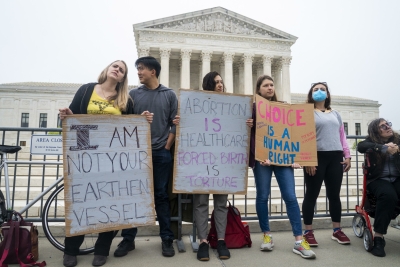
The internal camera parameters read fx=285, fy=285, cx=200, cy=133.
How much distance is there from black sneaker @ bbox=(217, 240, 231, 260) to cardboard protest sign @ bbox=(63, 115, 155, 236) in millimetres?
873

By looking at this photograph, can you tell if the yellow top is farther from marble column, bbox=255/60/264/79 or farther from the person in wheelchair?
marble column, bbox=255/60/264/79

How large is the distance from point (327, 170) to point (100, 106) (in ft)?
10.0

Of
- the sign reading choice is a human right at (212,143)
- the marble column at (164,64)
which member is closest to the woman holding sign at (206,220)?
the sign reading choice is a human right at (212,143)

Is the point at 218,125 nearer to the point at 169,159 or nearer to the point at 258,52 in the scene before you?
the point at 169,159

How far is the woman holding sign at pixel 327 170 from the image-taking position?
381cm

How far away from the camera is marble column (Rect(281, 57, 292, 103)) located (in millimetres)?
40250

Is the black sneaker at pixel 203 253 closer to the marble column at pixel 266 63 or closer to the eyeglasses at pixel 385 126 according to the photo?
the eyeglasses at pixel 385 126

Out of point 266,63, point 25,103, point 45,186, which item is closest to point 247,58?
point 266,63

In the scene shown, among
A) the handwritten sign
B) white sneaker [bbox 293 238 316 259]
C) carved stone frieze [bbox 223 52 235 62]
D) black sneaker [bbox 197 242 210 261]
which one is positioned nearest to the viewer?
black sneaker [bbox 197 242 210 261]

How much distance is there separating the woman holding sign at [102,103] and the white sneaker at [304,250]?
7.22 feet

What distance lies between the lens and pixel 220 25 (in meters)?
41.4

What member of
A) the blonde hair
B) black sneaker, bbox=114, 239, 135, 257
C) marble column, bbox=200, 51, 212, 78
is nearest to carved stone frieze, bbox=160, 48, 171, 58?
marble column, bbox=200, 51, 212, 78

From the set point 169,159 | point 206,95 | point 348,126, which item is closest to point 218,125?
point 206,95

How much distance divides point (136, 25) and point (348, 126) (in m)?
44.3
